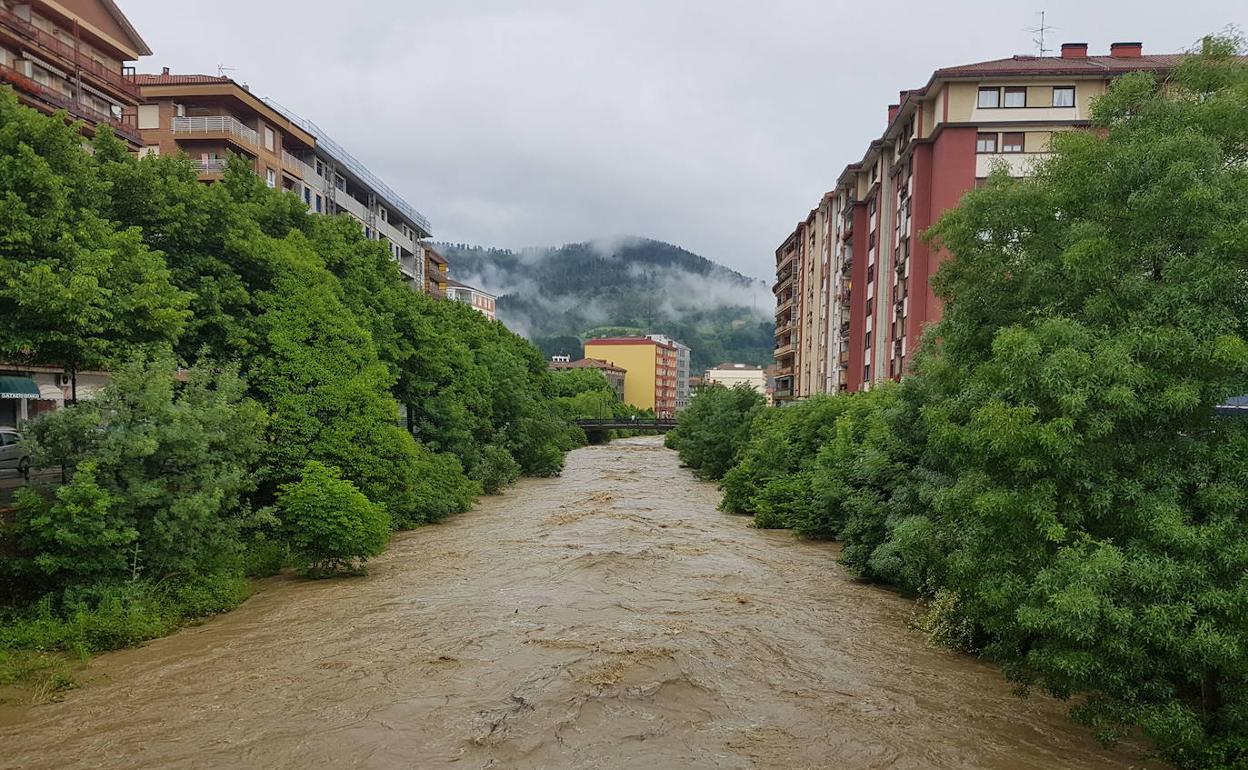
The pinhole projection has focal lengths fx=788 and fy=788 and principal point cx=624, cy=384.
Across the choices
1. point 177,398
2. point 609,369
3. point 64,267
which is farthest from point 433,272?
point 609,369

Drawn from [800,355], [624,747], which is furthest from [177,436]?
[800,355]

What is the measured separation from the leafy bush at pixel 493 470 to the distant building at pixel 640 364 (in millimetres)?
133873

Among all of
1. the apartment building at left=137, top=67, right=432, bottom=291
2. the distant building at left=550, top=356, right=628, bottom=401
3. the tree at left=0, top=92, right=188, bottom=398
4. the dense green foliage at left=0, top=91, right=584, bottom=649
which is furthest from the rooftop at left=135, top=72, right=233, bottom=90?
the distant building at left=550, top=356, right=628, bottom=401

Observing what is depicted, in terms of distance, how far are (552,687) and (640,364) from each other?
169 metres

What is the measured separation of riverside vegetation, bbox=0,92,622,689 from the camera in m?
15.3

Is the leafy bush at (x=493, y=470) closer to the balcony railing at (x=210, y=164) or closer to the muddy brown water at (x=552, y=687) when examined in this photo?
the muddy brown water at (x=552, y=687)

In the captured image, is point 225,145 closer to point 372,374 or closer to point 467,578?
point 372,374

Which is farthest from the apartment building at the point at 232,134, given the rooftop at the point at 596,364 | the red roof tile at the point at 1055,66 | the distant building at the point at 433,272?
the rooftop at the point at 596,364

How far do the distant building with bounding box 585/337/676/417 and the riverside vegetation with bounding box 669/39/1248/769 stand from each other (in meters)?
167

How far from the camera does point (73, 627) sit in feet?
48.4

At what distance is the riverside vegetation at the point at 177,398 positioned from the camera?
15305 millimetres

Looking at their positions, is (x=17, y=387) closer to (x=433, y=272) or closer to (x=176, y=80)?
(x=176, y=80)

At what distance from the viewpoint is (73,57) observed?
34.8 meters

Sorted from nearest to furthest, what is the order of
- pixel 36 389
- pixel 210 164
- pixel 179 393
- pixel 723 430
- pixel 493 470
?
pixel 179 393
pixel 36 389
pixel 493 470
pixel 210 164
pixel 723 430
